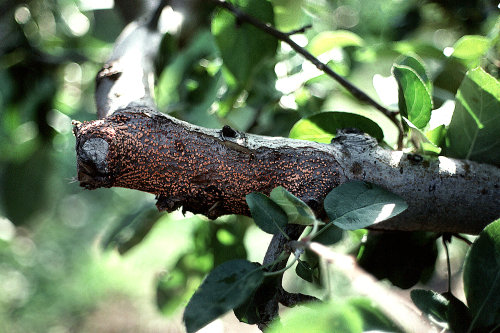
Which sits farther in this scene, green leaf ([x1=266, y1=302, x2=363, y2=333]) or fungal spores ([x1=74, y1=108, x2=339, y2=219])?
fungal spores ([x1=74, y1=108, x2=339, y2=219])

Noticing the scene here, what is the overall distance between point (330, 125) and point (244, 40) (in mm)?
195

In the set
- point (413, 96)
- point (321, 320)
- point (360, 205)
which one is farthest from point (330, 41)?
point (321, 320)

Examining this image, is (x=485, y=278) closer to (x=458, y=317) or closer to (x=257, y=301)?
(x=458, y=317)

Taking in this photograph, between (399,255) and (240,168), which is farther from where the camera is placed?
(399,255)

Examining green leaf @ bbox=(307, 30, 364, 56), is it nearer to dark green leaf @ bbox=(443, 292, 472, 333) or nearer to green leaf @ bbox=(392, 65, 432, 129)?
green leaf @ bbox=(392, 65, 432, 129)

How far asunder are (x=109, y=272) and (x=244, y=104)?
269 cm

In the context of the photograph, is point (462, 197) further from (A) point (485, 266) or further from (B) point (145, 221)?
(B) point (145, 221)

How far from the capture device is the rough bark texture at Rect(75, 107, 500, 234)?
268 mm

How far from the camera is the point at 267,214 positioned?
247mm

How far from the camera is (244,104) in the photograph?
0.60 meters

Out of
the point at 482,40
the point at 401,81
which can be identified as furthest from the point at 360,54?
the point at 401,81

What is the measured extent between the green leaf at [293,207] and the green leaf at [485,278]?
140mm

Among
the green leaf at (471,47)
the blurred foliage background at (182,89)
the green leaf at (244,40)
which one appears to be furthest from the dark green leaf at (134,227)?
the green leaf at (471,47)

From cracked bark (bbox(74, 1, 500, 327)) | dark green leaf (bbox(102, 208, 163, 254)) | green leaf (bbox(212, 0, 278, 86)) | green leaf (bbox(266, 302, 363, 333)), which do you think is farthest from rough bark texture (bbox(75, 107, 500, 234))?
dark green leaf (bbox(102, 208, 163, 254))
